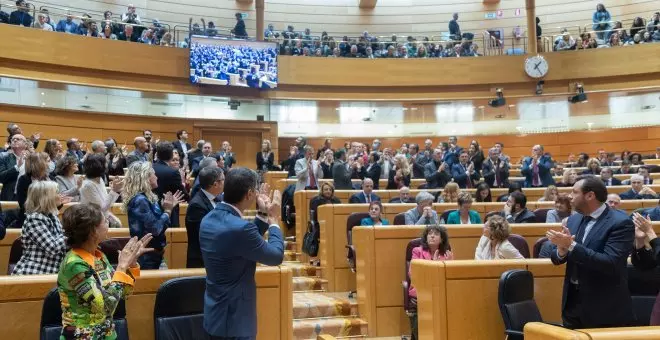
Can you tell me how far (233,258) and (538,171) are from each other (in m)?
8.14

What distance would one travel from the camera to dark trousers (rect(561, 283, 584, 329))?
301cm

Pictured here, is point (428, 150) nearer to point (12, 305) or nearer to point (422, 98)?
point (422, 98)

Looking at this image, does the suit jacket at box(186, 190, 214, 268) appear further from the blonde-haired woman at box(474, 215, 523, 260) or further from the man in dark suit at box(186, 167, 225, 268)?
the blonde-haired woman at box(474, 215, 523, 260)

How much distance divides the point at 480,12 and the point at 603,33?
4442 millimetres

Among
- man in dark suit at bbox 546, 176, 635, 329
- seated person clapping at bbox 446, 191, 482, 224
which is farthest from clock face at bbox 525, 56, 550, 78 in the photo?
man in dark suit at bbox 546, 176, 635, 329

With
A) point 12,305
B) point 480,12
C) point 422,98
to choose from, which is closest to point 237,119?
point 422,98

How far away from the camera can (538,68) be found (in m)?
16.1

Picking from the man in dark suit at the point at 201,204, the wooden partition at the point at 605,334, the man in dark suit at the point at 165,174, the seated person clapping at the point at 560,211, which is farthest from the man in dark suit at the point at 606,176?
Result: the wooden partition at the point at 605,334

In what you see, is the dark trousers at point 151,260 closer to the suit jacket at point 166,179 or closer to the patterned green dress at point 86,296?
the suit jacket at point 166,179

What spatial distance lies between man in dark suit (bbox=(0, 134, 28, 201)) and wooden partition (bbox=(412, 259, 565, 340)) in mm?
4369

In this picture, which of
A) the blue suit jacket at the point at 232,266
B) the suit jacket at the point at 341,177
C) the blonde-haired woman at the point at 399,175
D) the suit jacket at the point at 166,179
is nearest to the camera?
the blue suit jacket at the point at 232,266

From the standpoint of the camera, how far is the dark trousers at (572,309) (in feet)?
9.86

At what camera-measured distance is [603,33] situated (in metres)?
16.5

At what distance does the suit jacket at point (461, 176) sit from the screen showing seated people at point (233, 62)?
7377 mm
